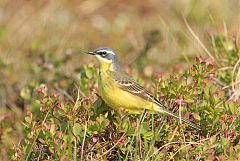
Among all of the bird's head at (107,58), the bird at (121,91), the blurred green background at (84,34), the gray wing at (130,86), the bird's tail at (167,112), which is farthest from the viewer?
the blurred green background at (84,34)

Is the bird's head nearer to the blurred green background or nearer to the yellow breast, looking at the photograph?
the yellow breast

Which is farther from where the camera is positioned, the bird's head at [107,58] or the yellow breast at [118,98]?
the bird's head at [107,58]

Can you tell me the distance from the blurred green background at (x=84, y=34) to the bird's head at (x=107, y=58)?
2.00 feet

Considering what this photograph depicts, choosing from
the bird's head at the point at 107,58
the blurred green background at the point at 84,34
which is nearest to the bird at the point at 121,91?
the bird's head at the point at 107,58

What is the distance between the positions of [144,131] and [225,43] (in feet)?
6.89

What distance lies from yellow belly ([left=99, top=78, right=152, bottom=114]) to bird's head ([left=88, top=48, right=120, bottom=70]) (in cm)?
29

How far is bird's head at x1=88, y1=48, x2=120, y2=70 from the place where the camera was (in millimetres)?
5621

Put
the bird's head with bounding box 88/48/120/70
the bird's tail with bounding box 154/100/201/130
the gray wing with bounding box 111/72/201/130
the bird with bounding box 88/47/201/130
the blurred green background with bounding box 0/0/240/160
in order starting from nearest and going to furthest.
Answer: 1. the bird's tail with bounding box 154/100/201/130
2. the bird with bounding box 88/47/201/130
3. the gray wing with bounding box 111/72/201/130
4. the bird's head with bounding box 88/48/120/70
5. the blurred green background with bounding box 0/0/240/160

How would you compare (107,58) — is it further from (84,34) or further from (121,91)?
→ (84,34)

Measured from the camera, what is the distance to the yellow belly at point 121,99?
203 inches

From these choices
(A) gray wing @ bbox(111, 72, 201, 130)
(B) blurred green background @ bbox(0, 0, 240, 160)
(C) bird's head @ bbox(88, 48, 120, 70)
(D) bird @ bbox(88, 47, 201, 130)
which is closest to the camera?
(D) bird @ bbox(88, 47, 201, 130)

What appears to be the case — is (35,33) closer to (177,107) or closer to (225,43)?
(225,43)

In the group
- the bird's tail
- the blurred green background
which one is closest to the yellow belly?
the bird's tail

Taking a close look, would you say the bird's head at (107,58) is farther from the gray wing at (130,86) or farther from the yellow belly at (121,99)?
the yellow belly at (121,99)
